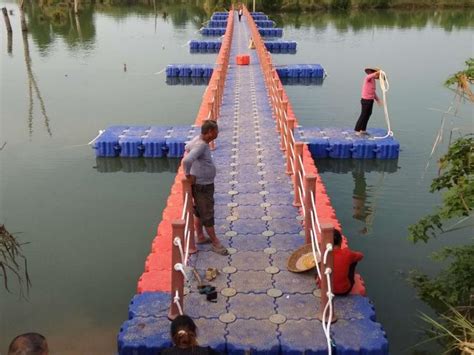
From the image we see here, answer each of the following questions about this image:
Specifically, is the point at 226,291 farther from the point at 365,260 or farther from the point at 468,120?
the point at 468,120

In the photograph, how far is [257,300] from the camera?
5777 mm

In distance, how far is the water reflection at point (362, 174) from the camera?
1055 centimetres

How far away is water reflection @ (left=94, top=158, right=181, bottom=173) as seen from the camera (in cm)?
1263

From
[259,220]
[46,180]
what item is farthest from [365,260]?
[46,180]

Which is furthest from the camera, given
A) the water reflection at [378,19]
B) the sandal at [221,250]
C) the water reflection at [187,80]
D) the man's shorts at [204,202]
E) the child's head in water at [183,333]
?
the water reflection at [378,19]

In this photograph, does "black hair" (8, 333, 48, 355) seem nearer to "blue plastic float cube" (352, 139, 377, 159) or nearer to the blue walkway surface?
the blue walkway surface

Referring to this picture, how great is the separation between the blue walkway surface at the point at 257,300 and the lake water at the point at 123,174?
149cm

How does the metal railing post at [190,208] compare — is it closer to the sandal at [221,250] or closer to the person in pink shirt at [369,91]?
the sandal at [221,250]

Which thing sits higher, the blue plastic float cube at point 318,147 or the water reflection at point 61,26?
the water reflection at point 61,26

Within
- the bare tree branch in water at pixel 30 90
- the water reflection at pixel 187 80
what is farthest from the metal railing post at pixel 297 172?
the water reflection at pixel 187 80

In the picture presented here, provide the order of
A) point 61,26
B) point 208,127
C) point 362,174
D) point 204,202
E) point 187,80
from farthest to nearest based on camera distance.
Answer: point 61,26 → point 187,80 → point 362,174 → point 204,202 → point 208,127

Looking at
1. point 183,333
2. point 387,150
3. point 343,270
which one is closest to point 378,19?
point 387,150

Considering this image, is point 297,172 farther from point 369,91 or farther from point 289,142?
point 369,91

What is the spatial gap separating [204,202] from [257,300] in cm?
142
